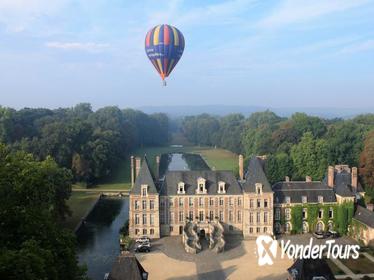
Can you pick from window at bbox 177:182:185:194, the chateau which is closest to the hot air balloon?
the chateau

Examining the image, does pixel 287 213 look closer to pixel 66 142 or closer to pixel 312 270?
pixel 312 270

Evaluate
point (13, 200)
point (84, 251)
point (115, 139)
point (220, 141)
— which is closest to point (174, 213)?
point (84, 251)

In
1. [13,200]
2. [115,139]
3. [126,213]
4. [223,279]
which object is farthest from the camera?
[115,139]

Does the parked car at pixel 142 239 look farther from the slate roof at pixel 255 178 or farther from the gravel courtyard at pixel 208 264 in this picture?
the slate roof at pixel 255 178

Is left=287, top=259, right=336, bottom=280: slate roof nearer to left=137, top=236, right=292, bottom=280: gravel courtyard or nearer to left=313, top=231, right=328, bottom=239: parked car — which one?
left=137, top=236, right=292, bottom=280: gravel courtyard

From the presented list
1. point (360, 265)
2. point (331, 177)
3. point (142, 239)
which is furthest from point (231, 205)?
point (360, 265)

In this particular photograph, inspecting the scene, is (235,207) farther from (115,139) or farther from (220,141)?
(220,141)

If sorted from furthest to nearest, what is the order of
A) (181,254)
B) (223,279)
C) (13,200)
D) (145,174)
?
1. (145,174)
2. (181,254)
3. (223,279)
4. (13,200)
